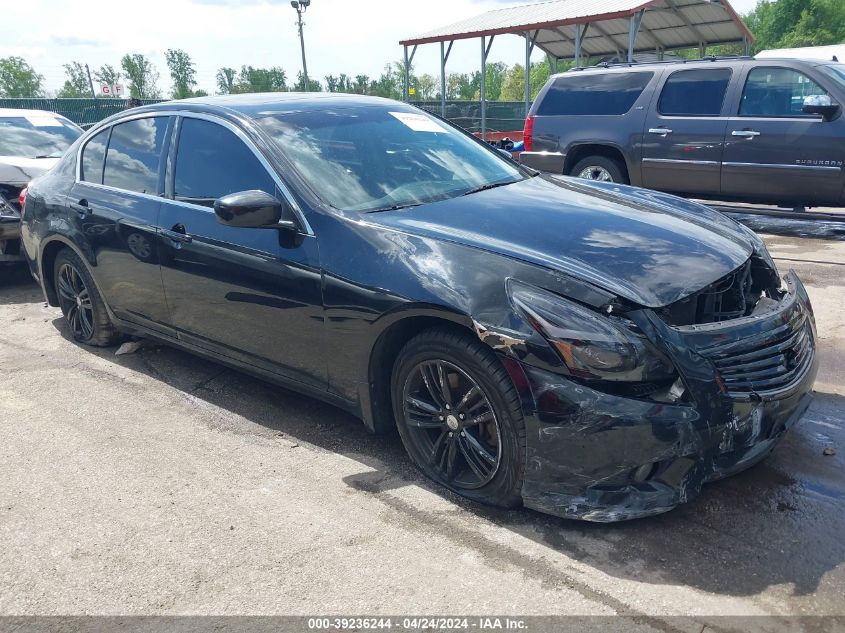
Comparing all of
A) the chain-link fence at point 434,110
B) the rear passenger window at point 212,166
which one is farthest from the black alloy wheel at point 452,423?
the chain-link fence at point 434,110

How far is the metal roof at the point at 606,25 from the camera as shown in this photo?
1727 centimetres

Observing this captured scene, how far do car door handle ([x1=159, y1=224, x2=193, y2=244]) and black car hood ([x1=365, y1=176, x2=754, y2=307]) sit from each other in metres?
1.20

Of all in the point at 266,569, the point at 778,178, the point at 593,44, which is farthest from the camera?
the point at 593,44

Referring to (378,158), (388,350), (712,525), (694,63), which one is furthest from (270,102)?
(694,63)

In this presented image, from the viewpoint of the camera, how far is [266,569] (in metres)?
2.66

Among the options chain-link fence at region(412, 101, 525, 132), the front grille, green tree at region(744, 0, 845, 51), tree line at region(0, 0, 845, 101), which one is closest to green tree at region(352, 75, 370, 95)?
tree line at region(0, 0, 845, 101)

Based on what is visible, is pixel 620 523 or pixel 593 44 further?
pixel 593 44

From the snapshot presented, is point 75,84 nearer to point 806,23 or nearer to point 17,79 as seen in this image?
point 17,79

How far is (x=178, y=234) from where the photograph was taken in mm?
3932

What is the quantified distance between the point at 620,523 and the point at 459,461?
0.69m

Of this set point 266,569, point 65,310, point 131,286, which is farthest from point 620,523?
point 65,310

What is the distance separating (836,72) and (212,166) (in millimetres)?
7272

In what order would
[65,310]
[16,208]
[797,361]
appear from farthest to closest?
[16,208] → [65,310] → [797,361]

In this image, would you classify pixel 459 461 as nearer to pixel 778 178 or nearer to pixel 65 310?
pixel 65 310
